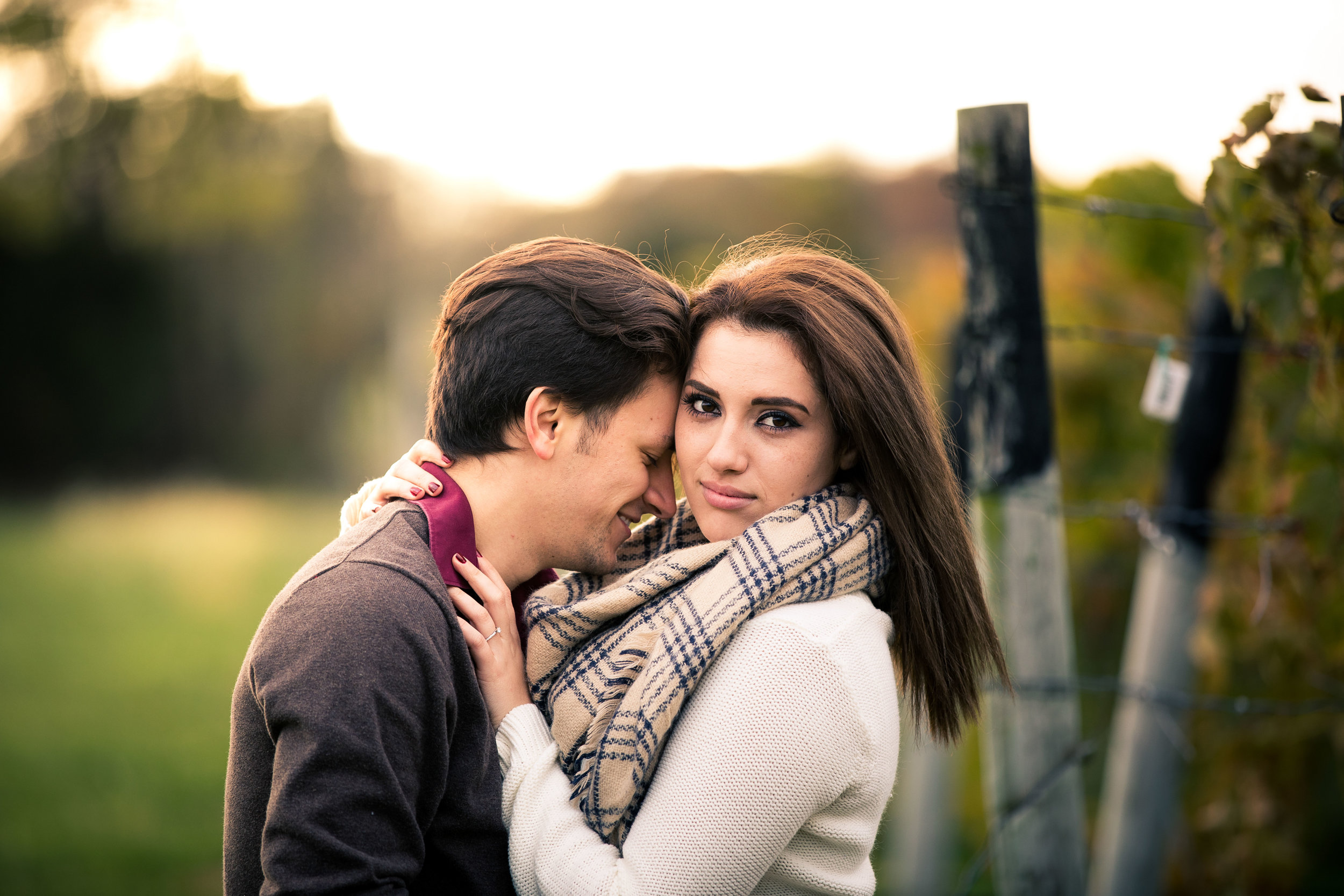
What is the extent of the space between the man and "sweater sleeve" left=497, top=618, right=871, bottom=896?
17cm

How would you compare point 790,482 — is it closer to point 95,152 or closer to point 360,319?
point 95,152

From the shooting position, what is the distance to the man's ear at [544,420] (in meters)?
2.10

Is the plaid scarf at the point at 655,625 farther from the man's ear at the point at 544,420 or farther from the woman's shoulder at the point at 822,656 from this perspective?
the man's ear at the point at 544,420

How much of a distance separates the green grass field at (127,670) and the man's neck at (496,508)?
171 inches

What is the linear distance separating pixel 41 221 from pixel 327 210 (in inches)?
200

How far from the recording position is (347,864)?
5.11 feet

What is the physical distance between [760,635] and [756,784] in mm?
250

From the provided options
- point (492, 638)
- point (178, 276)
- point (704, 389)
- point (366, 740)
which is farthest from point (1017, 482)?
point (178, 276)

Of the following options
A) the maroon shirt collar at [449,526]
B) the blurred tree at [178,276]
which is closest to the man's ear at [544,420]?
the maroon shirt collar at [449,526]

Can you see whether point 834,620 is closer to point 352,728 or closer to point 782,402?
point 782,402

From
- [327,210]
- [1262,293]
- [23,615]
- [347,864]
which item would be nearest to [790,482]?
[347,864]

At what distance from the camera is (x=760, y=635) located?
1795mm

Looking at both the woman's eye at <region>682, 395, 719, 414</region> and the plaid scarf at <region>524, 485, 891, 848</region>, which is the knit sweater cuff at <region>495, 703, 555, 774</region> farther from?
the woman's eye at <region>682, 395, 719, 414</region>

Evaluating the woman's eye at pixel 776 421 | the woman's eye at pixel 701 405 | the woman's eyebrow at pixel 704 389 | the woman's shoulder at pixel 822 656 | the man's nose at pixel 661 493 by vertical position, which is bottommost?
the woman's shoulder at pixel 822 656
